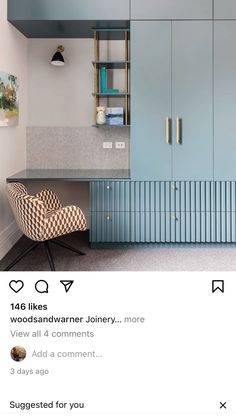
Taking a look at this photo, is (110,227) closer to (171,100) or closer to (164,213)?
(164,213)

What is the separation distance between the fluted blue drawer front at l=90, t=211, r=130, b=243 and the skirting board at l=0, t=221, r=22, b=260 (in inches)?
31.3

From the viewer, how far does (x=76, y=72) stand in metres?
5.52

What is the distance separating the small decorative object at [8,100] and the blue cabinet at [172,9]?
1.28 m

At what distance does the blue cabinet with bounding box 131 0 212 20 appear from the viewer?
466 cm

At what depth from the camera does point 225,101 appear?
4762mm

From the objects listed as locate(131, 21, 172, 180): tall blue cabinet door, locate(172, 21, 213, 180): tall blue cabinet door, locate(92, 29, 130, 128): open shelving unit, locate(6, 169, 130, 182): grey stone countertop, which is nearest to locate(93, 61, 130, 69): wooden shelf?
locate(92, 29, 130, 128): open shelving unit

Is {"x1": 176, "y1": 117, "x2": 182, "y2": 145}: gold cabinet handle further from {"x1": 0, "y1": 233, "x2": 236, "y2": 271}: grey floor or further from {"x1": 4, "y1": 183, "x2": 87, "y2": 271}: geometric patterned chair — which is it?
{"x1": 4, "y1": 183, "x2": 87, "y2": 271}: geometric patterned chair
